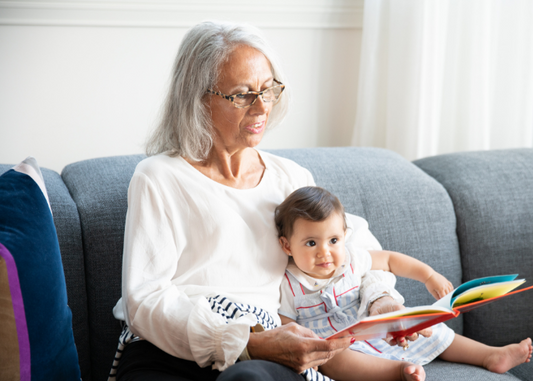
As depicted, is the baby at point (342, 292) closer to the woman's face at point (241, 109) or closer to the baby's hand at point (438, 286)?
the baby's hand at point (438, 286)

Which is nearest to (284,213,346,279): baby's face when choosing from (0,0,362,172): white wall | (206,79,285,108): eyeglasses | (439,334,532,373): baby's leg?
(206,79,285,108): eyeglasses

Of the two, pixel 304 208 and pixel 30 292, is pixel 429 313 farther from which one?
pixel 30 292

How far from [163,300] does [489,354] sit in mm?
972

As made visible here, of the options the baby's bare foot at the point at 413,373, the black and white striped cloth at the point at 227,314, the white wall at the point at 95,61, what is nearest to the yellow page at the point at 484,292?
the baby's bare foot at the point at 413,373

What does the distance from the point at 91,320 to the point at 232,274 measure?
469 millimetres

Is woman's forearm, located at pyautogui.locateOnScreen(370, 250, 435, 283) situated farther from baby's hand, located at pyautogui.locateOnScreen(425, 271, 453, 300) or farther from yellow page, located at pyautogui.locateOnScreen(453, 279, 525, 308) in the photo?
yellow page, located at pyautogui.locateOnScreen(453, 279, 525, 308)

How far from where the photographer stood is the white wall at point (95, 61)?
1937 millimetres

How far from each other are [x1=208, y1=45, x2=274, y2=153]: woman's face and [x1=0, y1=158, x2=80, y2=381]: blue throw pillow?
1.65ft

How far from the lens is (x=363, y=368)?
131cm

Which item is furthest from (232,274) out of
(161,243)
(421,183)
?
(421,183)

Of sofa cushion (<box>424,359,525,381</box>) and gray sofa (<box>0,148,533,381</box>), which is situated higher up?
gray sofa (<box>0,148,533,381</box>)

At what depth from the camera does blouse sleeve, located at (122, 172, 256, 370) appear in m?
1.10

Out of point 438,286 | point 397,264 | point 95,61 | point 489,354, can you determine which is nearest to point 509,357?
point 489,354

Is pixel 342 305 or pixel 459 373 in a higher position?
pixel 342 305
